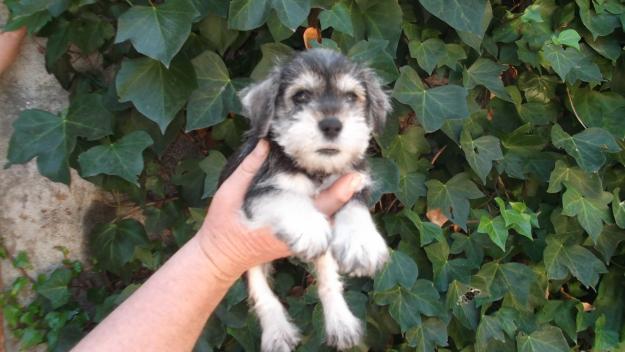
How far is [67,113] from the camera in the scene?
7.27 ft

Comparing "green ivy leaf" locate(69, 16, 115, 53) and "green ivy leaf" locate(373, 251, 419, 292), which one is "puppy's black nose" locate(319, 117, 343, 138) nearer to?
"green ivy leaf" locate(373, 251, 419, 292)

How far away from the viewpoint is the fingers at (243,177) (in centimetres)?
192

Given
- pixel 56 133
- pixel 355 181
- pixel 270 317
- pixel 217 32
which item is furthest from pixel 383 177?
pixel 56 133

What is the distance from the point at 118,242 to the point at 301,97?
119cm

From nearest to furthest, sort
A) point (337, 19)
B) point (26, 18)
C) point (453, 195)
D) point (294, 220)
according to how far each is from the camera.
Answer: point (294, 220), point (337, 19), point (26, 18), point (453, 195)

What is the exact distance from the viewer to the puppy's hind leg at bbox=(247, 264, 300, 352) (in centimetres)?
232

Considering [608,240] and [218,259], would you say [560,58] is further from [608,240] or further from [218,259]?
[218,259]

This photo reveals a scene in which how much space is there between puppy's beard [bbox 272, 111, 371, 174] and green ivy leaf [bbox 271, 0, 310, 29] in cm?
35

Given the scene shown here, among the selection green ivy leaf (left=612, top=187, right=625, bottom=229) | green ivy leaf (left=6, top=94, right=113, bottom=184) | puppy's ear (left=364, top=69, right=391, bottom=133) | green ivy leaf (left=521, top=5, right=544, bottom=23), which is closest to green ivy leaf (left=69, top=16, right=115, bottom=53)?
green ivy leaf (left=6, top=94, right=113, bottom=184)

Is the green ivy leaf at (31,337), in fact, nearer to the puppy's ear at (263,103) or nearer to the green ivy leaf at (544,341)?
Result: the puppy's ear at (263,103)

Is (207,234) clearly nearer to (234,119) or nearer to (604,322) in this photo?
(234,119)

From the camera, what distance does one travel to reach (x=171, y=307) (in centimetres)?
194

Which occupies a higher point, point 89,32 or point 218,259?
point 89,32

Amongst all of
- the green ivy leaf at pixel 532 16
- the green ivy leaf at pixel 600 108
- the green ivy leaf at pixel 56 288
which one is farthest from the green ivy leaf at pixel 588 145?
the green ivy leaf at pixel 56 288
